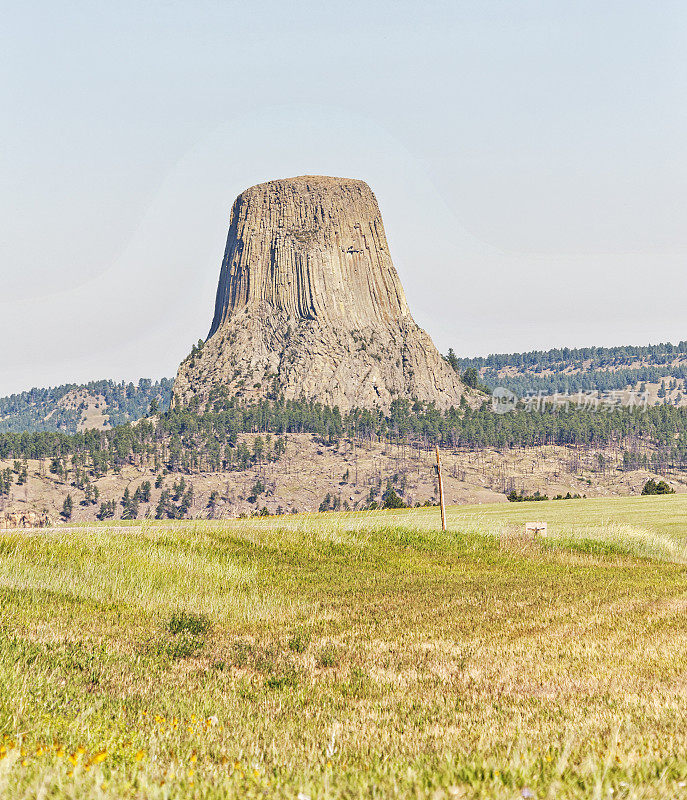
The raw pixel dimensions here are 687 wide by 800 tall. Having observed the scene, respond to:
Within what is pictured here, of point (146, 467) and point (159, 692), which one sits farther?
point (146, 467)

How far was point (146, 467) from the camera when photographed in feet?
Answer: 645

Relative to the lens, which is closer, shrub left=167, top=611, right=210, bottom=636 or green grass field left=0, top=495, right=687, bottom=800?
green grass field left=0, top=495, right=687, bottom=800

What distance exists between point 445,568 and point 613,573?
4.93m

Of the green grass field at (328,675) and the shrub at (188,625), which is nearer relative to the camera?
the green grass field at (328,675)

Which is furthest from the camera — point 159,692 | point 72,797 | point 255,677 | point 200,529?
point 200,529

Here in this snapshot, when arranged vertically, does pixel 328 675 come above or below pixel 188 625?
below

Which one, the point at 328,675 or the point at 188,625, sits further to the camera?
the point at 188,625

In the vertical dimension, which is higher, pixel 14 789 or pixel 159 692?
pixel 14 789

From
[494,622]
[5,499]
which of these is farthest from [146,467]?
[494,622]

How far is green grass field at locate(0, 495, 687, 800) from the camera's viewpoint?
19.9 ft

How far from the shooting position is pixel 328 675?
35.8 ft

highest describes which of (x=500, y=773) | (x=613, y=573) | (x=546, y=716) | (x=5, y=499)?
(x=500, y=773)

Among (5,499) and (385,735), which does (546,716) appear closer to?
(385,735)

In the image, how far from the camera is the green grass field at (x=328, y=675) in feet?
19.9
